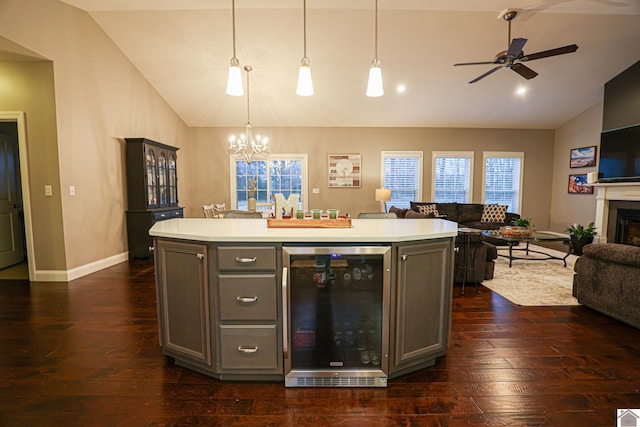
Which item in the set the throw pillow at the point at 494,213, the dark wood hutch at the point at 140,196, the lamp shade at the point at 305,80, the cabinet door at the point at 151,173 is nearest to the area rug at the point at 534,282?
the throw pillow at the point at 494,213

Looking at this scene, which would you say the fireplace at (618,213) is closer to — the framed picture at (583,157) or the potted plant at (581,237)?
the potted plant at (581,237)

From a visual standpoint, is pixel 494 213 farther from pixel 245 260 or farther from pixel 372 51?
pixel 245 260

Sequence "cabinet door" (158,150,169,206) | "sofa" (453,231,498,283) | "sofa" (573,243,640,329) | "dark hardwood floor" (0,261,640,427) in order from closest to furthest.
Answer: "dark hardwood floor" (0,261,640,427), "sofa" (573,243,640,329), "sofa" (453,231,498,283), "cabinet door" (158,150,169,206)

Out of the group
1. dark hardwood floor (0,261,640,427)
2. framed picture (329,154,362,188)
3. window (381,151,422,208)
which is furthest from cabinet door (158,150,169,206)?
window (381,151,422,208)

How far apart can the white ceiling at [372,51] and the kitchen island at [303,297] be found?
351 cm

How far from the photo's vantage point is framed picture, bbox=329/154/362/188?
290 inches

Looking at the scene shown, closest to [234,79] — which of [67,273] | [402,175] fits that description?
[67,273]

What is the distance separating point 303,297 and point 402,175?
6.13 m

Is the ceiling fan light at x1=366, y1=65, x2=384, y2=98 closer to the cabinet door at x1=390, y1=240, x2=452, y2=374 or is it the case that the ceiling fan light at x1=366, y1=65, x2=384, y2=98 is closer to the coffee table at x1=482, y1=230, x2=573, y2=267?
the cabinet door at x1=390, y1=240, x2=452, y2=374

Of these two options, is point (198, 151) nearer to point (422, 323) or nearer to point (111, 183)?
point (111, 183)

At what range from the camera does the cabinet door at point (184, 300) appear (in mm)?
1857

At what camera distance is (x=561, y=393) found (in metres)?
1.80

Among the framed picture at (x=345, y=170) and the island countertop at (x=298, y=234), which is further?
the framed picture at (x=345, y=170)

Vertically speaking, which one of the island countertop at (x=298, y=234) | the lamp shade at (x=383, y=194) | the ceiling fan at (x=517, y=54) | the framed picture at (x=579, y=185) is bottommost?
the island countertop at (x=298, y=234)
